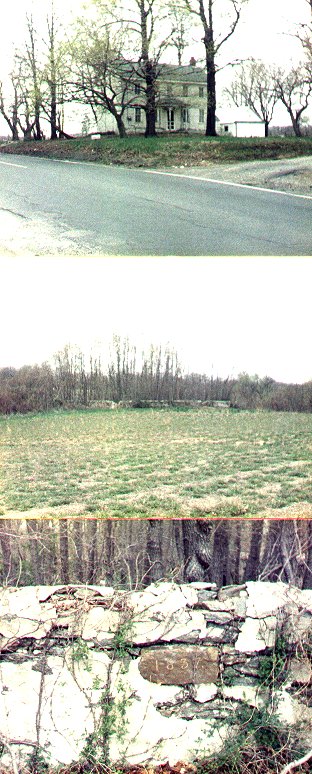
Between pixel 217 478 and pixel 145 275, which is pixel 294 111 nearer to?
pixel 145 275

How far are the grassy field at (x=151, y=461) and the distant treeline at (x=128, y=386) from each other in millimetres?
78

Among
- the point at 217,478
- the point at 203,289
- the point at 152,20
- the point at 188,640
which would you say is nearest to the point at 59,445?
the point at 217,478

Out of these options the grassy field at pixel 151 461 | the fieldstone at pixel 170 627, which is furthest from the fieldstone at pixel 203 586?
the grassy field at pixel 151 461

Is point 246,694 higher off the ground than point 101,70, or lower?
lower

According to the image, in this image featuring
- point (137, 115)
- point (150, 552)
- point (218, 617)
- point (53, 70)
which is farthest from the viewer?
point (218, 617)

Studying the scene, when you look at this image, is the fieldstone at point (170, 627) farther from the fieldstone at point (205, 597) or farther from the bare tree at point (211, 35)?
the bare tree at point (211, 35)

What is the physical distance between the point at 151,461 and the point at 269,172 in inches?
70.9

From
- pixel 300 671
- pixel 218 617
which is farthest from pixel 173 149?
pixel 300 671

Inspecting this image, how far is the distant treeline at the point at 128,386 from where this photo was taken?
14.3 feet

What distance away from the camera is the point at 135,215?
4.12 meters

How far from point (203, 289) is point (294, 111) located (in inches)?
47.0

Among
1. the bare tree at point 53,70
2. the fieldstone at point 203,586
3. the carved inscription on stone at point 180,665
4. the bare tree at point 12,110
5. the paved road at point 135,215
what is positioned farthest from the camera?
the fieldstone at point 203,586

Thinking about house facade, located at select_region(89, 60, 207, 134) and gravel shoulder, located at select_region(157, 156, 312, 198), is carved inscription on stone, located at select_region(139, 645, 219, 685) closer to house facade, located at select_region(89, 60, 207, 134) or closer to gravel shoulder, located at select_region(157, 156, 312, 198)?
gravel shoulder, located at select_region(157, 156, 312, 198)

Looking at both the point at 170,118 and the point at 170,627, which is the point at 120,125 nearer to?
the point at 170,118
